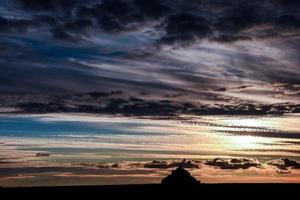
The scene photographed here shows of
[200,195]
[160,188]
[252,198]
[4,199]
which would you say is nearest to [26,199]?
[4,199]

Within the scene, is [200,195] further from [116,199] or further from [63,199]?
[63,199]

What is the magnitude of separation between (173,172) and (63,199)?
3062cm

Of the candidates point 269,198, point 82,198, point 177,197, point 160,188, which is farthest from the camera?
point 82,198

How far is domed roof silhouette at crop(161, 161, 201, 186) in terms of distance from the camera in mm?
109250

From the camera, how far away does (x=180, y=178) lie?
359 feet

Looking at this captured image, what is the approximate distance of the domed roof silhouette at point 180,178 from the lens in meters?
109

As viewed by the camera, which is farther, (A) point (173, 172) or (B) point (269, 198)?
(B) point (269, 198)

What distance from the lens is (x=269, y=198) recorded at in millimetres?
121000

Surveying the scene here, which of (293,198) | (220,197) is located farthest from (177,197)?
(293,198)

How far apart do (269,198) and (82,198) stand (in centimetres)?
4338

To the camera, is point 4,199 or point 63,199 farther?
point 63,199

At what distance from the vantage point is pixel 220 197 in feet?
400

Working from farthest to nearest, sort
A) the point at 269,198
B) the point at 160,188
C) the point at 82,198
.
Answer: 1. the point at 82,198
2. the point at 269,198
3. the point at 160,188

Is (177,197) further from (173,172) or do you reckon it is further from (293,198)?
(293,198)
